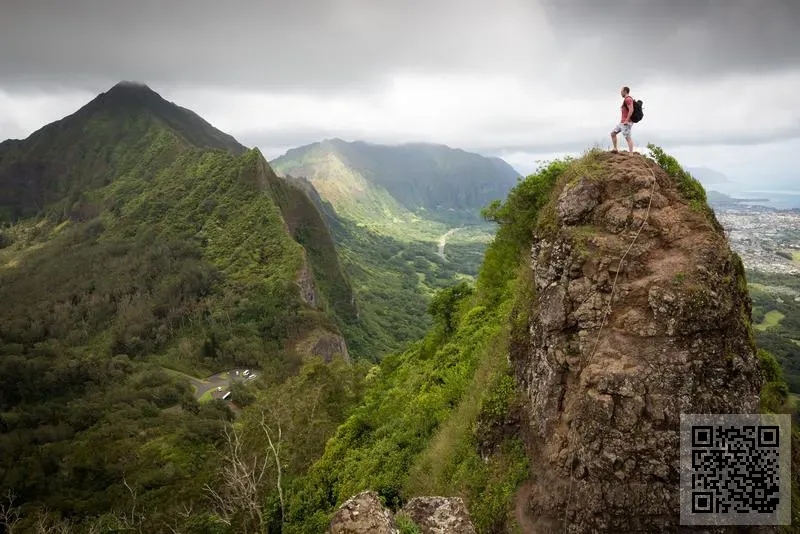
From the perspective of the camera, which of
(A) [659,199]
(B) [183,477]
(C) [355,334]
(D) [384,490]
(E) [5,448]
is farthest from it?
(C) [355,334]

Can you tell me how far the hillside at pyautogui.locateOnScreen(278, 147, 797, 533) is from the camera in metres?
12.6

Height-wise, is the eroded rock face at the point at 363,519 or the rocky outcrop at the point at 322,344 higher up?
the eroded rock face at the point at 363,519

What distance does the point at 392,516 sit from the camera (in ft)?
35.8

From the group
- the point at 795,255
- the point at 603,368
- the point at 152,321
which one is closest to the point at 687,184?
the point at 603,368

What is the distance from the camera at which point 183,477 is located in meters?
52.3

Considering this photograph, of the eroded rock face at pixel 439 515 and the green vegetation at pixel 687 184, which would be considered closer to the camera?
the eroded rock face at pixel 439 515

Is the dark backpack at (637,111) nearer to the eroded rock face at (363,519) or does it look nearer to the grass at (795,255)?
the eroded rock face at (363,519)

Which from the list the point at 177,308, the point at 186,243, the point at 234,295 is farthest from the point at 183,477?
the point at 186,243

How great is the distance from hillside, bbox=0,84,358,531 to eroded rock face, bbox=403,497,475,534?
78.6 feet

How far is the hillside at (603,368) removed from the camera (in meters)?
12.6

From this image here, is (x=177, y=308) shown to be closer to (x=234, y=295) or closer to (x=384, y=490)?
(x=234, y=295)

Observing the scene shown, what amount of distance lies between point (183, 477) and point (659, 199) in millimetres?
55508

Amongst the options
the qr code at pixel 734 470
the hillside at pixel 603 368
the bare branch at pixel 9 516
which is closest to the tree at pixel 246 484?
the hillside at pixel 603 368

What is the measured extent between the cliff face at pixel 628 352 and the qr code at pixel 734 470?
1.20ft
